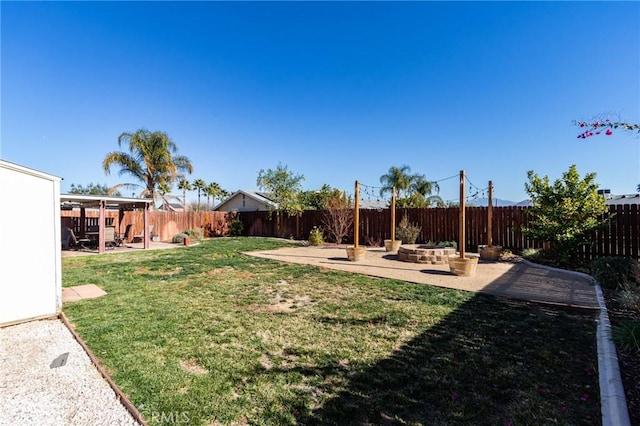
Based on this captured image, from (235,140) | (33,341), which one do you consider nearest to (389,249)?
(33,341)

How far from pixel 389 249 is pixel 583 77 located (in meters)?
8.18

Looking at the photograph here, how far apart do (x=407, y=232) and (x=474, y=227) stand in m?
2.64

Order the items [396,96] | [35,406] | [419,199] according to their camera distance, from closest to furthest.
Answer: [35,406] → [396,96] → [419,199]

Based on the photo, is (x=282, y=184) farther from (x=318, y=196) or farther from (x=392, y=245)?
(x=392, y=245)

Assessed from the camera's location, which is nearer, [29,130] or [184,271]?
[184,271]

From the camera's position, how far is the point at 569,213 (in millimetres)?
8078

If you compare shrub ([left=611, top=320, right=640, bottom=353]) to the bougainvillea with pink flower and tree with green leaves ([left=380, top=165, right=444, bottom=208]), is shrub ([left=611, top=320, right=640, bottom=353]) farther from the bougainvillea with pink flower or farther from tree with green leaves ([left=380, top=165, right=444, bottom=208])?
tree with green leaves ([left=380, top=165, right=444, bottom=208])

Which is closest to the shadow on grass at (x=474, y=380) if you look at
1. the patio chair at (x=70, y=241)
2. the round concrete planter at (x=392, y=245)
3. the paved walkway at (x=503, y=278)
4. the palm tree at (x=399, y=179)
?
the paved walkway at (x=503, y=278)

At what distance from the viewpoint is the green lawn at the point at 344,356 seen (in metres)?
2.15

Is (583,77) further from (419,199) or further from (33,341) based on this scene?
(33,341)

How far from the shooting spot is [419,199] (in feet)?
60.9

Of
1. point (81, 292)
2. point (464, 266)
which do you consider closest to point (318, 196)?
point (464, 266)

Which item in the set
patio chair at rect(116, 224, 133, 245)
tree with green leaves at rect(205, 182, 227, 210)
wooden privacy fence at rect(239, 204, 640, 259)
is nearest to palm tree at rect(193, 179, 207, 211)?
tree with green leaves at rect(205, 182, 227, 210)

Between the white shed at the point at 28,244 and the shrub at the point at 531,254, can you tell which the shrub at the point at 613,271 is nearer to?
the shrub at the point at 531,254
